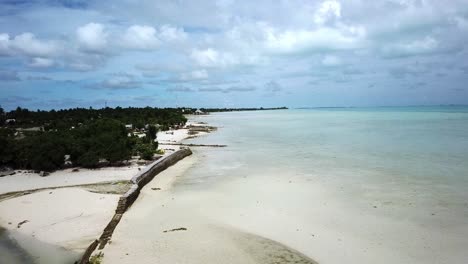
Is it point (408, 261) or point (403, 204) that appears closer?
point (408, 261)

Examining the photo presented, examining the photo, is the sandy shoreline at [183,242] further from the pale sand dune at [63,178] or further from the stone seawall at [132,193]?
the pale sand dune at [63,178]

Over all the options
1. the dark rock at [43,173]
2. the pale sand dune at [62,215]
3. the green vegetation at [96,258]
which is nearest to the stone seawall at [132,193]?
the green vegetation at [96,258]

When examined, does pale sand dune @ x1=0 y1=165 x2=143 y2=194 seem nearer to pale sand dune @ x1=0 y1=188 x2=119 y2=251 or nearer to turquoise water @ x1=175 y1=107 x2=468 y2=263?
pale sand dune @ x1=0 y1=188 x2=119 y2=251

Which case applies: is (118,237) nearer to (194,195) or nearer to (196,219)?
(196,219)

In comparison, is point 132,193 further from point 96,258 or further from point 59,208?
point 96,258

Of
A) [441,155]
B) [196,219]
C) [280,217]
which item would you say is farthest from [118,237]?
[441,155]

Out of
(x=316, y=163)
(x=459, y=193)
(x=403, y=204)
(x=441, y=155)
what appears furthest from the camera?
(x=441, y=155)
